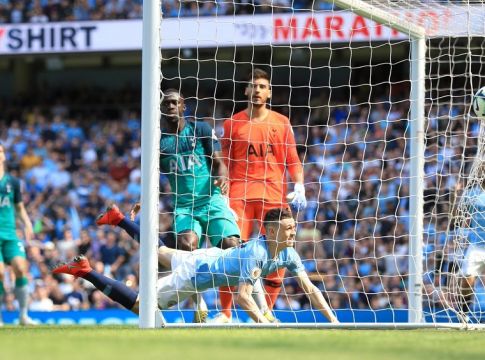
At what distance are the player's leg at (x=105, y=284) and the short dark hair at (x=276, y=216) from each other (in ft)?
3.74

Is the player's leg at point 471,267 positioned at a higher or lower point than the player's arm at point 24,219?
lower

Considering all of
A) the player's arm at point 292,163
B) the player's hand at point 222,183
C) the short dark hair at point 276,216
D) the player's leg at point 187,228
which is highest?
the player's arm at point 292,163

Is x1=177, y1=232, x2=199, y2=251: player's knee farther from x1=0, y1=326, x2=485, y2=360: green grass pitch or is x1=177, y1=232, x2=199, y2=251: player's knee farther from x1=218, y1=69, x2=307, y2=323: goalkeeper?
x1=0, y1=326, x2=485, y2=360: green grass pitch

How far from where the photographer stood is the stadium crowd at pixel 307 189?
14727 millimetres

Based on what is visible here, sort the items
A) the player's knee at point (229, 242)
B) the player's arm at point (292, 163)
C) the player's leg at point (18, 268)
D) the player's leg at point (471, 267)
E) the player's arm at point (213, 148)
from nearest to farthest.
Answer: the player's knee at point (229, 242) < the player's arm at point (213, 148) < the player's arm at point (292, 163) < the player's leg at point (471, 267) < the player's leg at point (18, 268)

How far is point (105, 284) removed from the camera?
8.44m

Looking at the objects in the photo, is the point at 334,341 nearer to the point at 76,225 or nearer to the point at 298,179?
the point at 298,179

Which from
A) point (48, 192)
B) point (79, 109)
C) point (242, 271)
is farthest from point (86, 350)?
point (79, 109)

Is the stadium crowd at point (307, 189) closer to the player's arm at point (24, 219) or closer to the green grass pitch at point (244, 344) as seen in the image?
the player's arm at point (24, 219)

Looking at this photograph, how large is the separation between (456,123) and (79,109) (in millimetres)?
11257

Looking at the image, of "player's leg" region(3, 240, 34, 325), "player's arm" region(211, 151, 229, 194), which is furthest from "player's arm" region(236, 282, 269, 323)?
"player's leg" region(3, 240, 34, 325)

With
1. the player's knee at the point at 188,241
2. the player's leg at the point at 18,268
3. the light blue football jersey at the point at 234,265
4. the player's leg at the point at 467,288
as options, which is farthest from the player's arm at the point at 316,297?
the player's leg at the point at 18,268

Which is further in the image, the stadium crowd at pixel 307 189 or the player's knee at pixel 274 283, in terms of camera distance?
the stadium crowd at pixel 307 189

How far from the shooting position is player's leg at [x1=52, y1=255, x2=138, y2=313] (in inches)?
332
